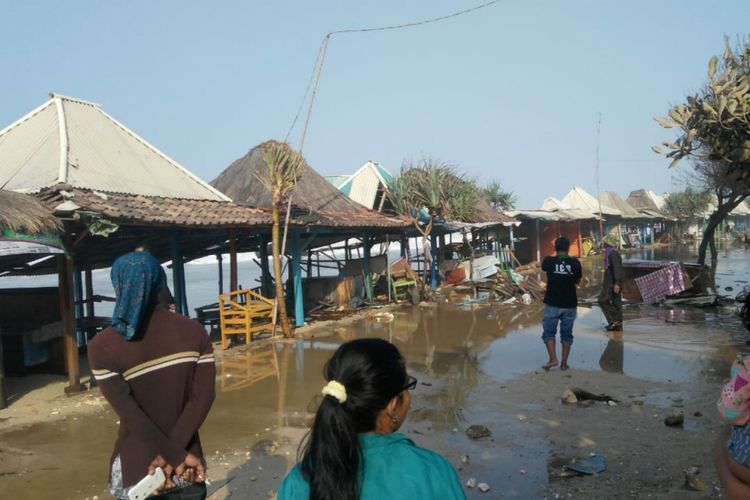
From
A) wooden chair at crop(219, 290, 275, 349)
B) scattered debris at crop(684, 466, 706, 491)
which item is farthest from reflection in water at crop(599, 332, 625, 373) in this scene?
wooden chair at crop(219, 290, 275, 349)

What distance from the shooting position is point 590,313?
46.2ft

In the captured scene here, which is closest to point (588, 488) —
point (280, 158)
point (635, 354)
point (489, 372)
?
point (489, 372)

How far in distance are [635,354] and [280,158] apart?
723 cm

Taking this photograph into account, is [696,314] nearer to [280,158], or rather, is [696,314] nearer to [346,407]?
[280,158]

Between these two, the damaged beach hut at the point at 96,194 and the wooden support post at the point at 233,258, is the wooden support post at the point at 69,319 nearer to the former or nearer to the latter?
the damaged beach hut at the point at 96,194

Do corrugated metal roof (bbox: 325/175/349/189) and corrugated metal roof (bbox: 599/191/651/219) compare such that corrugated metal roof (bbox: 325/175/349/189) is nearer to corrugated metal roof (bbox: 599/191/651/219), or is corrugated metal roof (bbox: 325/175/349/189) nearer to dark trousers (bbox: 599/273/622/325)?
dark trousers (bbox: 599/273/622/325)

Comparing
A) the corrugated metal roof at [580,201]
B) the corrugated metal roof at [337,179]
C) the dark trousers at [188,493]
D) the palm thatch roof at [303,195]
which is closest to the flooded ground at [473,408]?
the dark trousers at [188,493]

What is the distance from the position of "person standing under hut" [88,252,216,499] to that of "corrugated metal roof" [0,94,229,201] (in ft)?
24.2

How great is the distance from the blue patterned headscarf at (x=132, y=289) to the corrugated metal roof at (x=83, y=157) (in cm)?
731

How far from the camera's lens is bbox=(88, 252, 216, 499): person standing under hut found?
2.51m

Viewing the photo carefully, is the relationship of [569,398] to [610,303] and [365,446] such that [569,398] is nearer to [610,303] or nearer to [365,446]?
[610,303]

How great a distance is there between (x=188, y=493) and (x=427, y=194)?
1662cm

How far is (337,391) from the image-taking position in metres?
1.68

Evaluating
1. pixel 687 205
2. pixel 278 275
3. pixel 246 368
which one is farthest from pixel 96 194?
pixel 687 205
